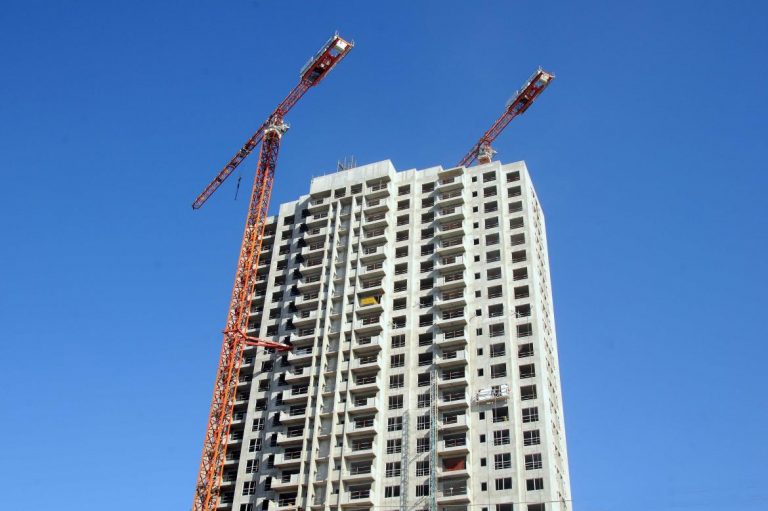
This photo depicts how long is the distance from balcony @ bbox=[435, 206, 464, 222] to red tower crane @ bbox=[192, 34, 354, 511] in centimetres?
2571

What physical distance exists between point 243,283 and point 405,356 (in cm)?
2702

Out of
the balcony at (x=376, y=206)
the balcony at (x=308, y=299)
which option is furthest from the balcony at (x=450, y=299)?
the balcony at (x=376, y=206)

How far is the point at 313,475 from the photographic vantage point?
89.8m

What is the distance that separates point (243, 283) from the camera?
110500 mm

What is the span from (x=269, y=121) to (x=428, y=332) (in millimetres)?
46707

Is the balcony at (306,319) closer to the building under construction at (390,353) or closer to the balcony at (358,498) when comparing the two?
the building under construction at (390,353)

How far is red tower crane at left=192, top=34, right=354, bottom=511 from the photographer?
315ft

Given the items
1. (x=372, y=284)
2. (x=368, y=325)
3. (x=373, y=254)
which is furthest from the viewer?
(x=373, y=254)

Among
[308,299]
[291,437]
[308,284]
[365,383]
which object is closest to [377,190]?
[308,284]

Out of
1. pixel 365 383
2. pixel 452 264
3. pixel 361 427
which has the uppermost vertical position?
pixel 452 264

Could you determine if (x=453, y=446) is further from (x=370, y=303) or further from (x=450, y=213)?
(x=450, y=213)

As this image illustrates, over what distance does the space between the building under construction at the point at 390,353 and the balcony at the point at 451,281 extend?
9.7 inches

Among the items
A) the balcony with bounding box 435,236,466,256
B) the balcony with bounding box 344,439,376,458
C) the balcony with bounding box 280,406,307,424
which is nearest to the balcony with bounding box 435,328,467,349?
the balcony with bounding box 435,236,466,256

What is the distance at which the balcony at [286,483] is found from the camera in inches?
3533
